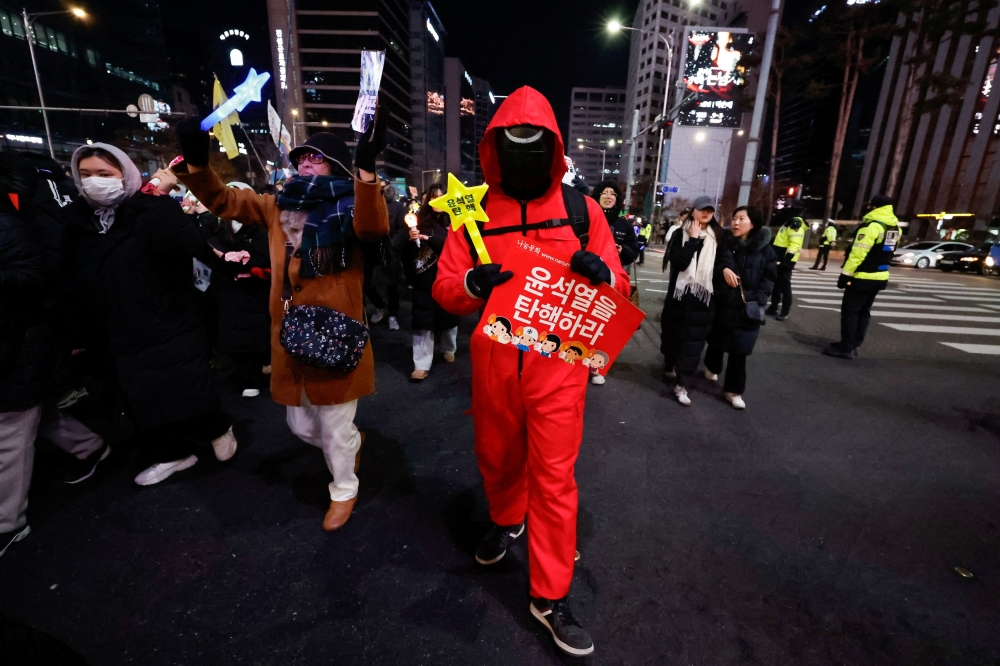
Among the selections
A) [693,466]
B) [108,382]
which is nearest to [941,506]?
[693,466]

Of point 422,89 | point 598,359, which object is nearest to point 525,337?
point 598,359

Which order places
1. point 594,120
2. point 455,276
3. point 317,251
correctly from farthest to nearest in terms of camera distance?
point 594,120 < point 317,251 < point 455,276

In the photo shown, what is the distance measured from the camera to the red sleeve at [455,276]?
2.11 meters

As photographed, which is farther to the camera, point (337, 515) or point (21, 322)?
point (337, 515)

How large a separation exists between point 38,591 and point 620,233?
5364 millimetres

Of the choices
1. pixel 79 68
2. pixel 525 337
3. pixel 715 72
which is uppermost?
pixel 715 72

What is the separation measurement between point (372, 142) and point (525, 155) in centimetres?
66

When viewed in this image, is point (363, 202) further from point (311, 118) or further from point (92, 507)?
point (311, 118)

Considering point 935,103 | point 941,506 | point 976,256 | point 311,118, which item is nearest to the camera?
point 941,506

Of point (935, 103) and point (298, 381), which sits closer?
point (298, 381)

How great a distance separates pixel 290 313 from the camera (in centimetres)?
248

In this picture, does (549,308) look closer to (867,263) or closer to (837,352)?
(867,263)

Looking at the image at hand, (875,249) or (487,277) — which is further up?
(487,277)

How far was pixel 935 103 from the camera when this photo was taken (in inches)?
1070
